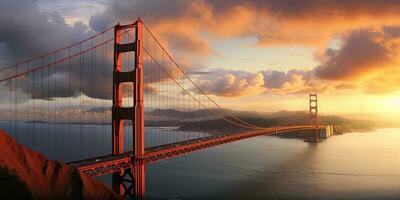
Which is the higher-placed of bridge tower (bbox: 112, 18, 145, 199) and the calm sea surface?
bridge tower (bbox: 112, 18, 145, 199)

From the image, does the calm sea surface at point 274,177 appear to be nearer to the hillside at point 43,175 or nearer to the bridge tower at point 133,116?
the bridge tower at point 133,116

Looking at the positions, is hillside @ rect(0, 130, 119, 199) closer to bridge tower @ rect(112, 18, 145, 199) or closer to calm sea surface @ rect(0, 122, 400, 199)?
bridge tower @ rect(112, 18, 145, 199)

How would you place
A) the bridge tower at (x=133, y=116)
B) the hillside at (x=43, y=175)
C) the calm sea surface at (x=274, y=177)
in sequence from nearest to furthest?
the hillside at (x=43, y=175) < the bridge tower at (x=133, y=116) < the calm sea surface at (x=274, y=177)

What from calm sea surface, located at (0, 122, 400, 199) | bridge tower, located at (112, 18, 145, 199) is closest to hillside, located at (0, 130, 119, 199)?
bridge tower, located at (112, 18, 145, 199)

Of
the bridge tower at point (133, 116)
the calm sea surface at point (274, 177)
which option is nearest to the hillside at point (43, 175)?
the bridge tower at point (133, 116)

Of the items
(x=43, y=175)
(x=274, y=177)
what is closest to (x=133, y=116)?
(x=43, y=175)
